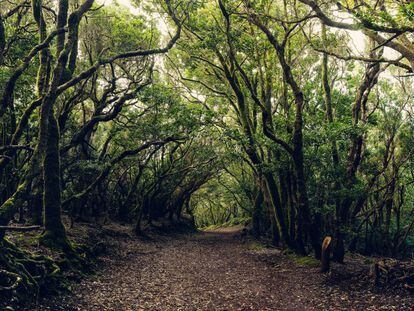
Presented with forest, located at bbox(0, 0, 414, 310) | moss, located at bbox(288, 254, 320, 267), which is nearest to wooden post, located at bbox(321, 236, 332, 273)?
forest, located at bbox(0, 0, 414, 310)

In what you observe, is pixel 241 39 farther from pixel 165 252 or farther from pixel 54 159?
pixel 165 252

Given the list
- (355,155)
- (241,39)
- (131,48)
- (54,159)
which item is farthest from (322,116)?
(54,159)

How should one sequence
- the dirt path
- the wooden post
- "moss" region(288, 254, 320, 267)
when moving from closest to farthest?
the dirt path, the wooden post, "moss" region(288, 254, 320, 267)

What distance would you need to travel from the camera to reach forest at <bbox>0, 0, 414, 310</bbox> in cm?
998

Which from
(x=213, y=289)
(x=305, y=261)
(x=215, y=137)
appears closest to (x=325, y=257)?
(x=305, y=261)

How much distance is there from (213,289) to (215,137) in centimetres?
949

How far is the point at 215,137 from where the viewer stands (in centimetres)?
1980

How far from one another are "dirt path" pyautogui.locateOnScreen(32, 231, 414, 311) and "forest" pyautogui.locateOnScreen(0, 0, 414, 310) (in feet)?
0.28

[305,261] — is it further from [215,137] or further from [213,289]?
[215,137]

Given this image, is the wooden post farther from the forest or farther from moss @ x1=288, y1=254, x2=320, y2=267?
moss @ x1=288, y1=254, x2=320, y2=267

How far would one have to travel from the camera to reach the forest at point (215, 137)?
9984 millimetres

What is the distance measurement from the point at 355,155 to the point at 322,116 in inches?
129

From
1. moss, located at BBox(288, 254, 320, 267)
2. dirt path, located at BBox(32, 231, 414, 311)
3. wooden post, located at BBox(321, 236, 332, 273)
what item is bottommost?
dirt path, located at BBox(32, 231, 414, 311)

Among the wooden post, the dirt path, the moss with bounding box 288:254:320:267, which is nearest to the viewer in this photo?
the dirt path
